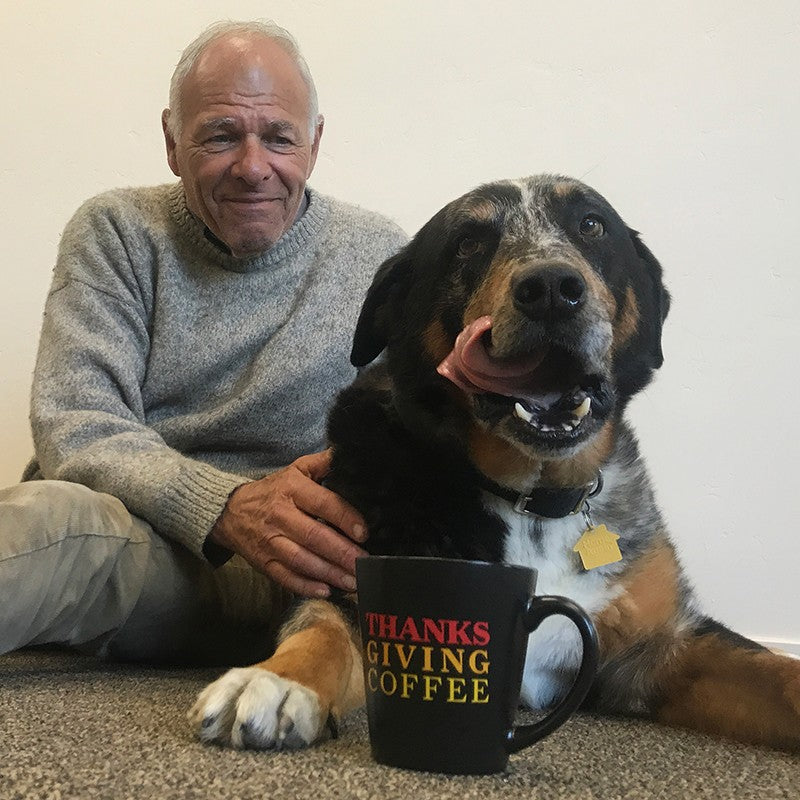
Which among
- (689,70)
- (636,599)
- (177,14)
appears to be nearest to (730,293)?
(689,70)

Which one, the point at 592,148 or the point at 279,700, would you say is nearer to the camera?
the point at 279,700

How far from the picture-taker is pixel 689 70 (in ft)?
7.82

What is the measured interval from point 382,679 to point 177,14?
7.30 ft

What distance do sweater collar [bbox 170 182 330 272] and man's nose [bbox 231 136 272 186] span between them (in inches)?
5.8

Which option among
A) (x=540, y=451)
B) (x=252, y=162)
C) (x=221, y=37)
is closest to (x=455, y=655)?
(x=540, y=451)

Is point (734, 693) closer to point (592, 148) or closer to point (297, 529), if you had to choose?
point (297, 529)

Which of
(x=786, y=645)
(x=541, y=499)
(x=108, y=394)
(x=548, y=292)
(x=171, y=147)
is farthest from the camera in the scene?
(x=786, y=645)

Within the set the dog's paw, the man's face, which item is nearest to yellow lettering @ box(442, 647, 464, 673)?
the dog's paw

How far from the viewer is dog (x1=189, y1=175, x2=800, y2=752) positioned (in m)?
1.18

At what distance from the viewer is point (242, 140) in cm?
184

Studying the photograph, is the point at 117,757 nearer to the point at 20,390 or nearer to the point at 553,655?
the point at 553,655

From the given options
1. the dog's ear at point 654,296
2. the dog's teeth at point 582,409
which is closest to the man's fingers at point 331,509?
the dog's teeth at point 582,409

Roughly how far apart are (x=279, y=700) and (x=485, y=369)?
1.70ft

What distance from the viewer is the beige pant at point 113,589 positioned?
1240mm
